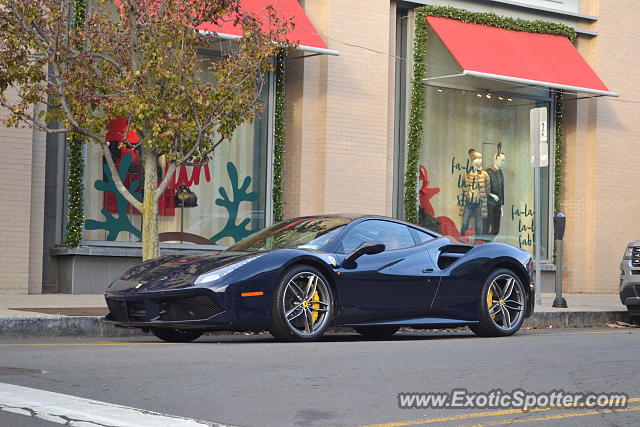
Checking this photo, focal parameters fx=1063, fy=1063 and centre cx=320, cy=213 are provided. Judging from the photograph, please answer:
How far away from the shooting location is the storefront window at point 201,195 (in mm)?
16406

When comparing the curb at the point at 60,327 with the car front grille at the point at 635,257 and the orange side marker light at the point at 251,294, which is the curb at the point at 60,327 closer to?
the orange side marker light at the point at 251,294

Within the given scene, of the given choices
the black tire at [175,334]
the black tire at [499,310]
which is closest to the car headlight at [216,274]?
the black tire at [175,334]

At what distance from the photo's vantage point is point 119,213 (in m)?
16.6

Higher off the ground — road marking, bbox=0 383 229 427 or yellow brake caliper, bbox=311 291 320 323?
yellow brake caliper, bbox=311 291 320 323

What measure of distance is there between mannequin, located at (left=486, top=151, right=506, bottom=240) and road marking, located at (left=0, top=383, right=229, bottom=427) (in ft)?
51.9

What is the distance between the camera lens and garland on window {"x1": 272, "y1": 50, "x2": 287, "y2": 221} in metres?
18.2

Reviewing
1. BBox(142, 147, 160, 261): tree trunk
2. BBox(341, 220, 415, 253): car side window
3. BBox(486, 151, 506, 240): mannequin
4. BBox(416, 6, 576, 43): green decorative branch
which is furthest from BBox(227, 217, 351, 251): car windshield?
BBox(486, 151, 506, 240): mannequin

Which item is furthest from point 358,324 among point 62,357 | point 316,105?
point 316,105

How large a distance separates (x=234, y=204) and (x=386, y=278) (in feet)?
26.6

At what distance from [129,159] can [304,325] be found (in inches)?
313

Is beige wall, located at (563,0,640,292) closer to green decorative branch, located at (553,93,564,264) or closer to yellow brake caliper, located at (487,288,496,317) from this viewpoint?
green decorative branch, located at (553,93,564,264)

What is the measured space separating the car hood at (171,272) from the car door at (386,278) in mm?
1033

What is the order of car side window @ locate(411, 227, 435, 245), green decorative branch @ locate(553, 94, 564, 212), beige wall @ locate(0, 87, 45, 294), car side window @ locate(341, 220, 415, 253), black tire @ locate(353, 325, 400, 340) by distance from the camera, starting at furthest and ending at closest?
green decorative branch @ locate(553, 94, 564, 212) → beige wall @ locate(0, 87, 45, 294) → black tire @ locate(353, 325, 400, 340) → car side window @ locate(411, 227, 435, 245) → car side window @ locate(341, 220, 415, 253)

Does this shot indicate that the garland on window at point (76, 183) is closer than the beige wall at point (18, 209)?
No
